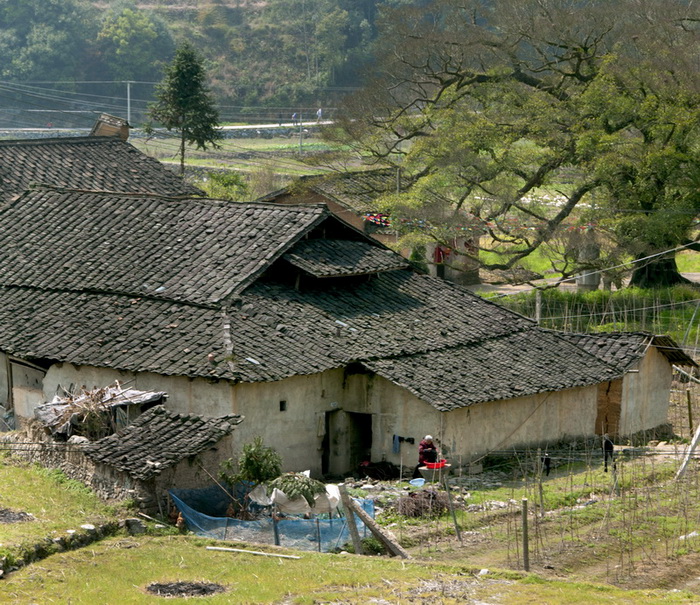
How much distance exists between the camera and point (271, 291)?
2670 centimetres

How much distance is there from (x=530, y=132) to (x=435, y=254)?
694 cm

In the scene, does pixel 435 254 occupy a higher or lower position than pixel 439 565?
higher

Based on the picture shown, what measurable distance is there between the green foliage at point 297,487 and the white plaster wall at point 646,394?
10803mm

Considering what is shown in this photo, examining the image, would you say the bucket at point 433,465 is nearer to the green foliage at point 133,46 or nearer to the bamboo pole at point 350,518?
the bamboo pole at point 350,518

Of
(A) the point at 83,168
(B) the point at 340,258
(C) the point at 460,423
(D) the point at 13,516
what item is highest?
(A) the point at 83,168

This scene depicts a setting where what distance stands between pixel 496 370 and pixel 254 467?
746cm

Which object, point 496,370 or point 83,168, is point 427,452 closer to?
point 496,370

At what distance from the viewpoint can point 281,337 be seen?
2517 cm

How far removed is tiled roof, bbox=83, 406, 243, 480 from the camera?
20.1m

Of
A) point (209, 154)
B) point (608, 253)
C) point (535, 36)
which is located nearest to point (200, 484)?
point (608, 253)

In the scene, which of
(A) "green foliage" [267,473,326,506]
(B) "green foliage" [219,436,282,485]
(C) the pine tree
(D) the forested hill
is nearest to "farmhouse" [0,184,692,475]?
(B) "green foliage" [219,436,282,485]

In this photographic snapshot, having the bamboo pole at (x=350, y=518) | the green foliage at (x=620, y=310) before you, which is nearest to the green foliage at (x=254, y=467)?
the bamboo pole at (x=350, y=518)

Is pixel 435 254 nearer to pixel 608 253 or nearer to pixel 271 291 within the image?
pixel 608 253

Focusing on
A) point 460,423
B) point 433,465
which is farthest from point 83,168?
point 433,465
